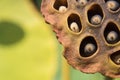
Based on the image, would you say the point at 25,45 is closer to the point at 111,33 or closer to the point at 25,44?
the point at 25,44

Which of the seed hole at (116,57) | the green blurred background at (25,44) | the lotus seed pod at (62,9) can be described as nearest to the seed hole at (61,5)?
the lotus seed pod at (62,9)

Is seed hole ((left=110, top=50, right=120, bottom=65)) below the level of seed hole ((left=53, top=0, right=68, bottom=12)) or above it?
below

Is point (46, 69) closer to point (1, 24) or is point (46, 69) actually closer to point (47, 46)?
point (47, 46)

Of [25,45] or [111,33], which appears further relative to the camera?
[25,45]

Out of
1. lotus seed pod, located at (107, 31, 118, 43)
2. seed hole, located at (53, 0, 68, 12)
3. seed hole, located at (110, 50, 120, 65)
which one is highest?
seed hole, located at (53, 0, 68, 12)

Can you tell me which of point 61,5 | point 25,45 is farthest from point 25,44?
point 61,5

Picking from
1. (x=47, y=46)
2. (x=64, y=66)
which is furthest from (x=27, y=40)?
(x=64, y=66)

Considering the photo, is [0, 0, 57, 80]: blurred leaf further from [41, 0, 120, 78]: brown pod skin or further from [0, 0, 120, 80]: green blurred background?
[41, 0, 120, 78]: brown pod skin

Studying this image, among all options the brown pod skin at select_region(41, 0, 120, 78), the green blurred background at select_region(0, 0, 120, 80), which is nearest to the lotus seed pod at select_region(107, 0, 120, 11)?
the brown pod skin at select_region(41, 0, 120, 78)
